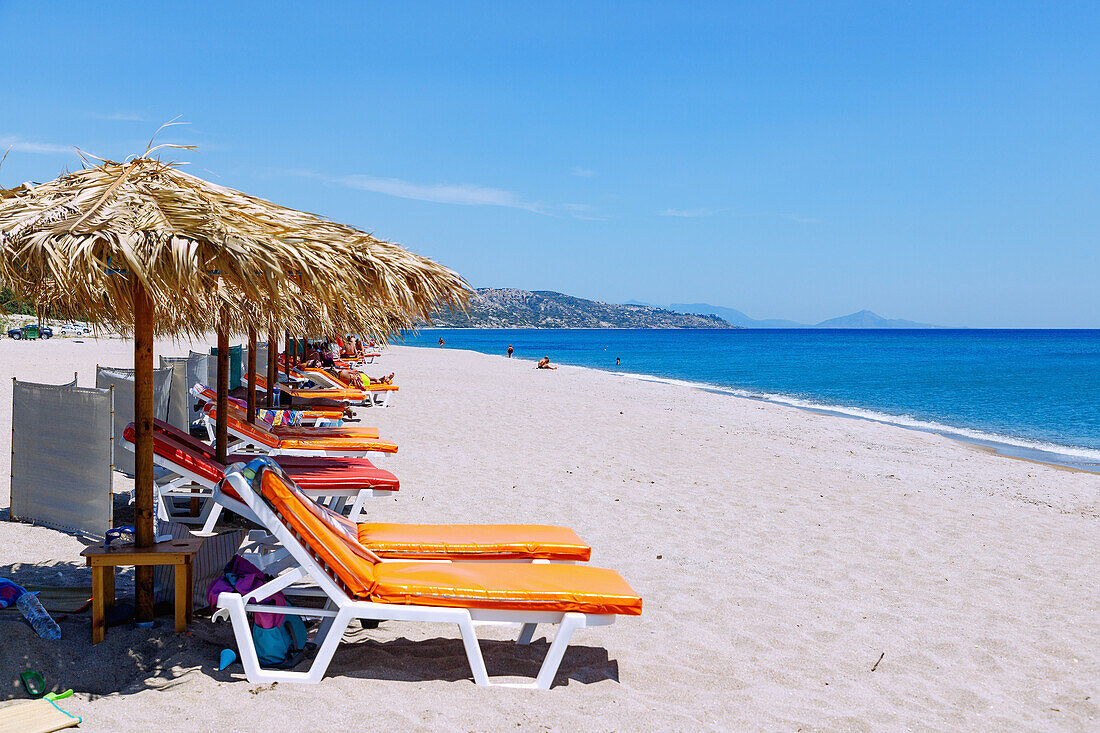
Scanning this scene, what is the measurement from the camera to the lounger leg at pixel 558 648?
3469mm

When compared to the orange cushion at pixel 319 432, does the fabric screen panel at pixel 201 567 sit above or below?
below

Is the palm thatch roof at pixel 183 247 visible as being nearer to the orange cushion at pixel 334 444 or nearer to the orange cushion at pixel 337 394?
the orange cushion at pixel 334 444

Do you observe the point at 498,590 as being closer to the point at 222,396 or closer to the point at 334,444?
the point at 222,396

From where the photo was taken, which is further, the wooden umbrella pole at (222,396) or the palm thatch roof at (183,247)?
the wooden umbrella pole at (222,396)

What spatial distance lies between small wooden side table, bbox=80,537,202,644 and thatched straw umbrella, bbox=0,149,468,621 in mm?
127

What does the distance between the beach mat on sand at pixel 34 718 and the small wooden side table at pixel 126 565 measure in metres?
0.66

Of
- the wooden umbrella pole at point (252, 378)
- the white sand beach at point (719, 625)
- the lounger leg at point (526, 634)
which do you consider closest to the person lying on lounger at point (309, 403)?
the white sand beach at point (719, 625)

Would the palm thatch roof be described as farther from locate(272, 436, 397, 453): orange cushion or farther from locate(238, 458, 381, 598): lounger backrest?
locate(272, 436, 397, 453): orange cushion

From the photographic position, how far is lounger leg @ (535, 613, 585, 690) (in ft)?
11.4

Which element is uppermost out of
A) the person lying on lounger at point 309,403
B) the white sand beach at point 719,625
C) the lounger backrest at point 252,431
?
the lounger backrest at point 252,431

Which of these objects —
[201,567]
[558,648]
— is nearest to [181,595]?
[201,567]

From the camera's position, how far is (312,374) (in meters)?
15.9

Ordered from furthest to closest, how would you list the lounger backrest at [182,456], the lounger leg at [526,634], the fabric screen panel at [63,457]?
1. the lounger backrest at [182,456]
2. the fabric screen panel at [63,457]
3. the lounger leg at [526,634]

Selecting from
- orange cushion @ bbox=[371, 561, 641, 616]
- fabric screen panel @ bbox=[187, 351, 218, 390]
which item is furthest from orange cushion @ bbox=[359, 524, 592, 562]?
fabric screen panel @ bbox=[187, 351, 218, 390]
